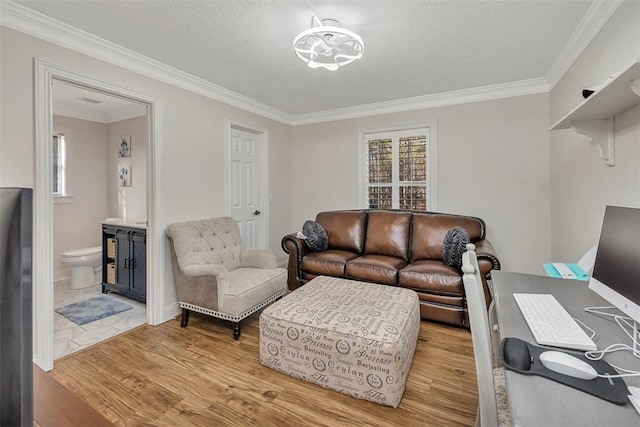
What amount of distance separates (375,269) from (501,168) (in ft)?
6.29

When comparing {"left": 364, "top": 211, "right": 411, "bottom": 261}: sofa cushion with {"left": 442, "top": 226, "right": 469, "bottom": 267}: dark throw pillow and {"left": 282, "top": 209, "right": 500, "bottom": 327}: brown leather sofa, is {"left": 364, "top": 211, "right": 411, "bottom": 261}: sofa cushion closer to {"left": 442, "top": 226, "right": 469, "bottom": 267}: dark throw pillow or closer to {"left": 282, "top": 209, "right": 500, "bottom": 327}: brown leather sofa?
{"left": 282, "top": 209, "right": 500, "bottom": 327}: brown leather sofa

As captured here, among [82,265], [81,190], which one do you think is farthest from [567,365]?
[81,190]

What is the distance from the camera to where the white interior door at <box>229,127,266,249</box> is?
12.3ft

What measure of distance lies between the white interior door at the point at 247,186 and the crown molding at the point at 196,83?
17.1 inches

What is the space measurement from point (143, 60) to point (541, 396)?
331 centimetres

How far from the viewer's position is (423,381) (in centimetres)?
192

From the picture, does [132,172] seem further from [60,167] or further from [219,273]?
[219,273]

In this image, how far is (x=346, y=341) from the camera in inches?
68.9

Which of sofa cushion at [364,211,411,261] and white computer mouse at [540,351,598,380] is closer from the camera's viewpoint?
white computer mouse at [540,351,598,380]

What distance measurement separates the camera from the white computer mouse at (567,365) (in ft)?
2.56

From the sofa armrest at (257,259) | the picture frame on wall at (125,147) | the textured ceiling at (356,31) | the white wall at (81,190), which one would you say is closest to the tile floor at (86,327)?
the white wall at (81,190)

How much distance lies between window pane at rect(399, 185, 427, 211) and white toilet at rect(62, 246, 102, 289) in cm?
401

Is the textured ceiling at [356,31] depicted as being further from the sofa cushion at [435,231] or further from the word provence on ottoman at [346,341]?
the word provence on ottoman at [346,341]

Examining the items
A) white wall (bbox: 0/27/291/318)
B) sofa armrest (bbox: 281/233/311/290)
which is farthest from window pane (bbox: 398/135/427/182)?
white wall (bbox: 0/27/291/318)
